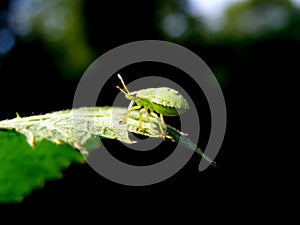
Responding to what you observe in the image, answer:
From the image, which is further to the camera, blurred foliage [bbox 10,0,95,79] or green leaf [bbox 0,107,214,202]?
blurred foliage [bbox 10,0,95,79]

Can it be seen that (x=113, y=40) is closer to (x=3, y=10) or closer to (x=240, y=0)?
(x=3, y=10)

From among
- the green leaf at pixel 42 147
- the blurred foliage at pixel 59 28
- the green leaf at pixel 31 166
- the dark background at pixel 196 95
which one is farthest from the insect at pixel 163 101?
the blurred foliage at pixel 59 28

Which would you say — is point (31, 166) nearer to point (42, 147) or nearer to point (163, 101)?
point (42, 147)

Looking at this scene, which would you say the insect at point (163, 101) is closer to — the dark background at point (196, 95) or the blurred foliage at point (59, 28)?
the dark background at point (196, 95)

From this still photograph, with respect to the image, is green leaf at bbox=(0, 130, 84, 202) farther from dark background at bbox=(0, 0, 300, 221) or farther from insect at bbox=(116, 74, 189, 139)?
dark background at bbox=(0, 0, 300, 221)

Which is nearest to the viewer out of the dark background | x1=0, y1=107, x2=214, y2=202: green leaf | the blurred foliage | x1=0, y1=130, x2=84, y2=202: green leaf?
x1=0, y1=107, x2=214, y2=202: green leaf

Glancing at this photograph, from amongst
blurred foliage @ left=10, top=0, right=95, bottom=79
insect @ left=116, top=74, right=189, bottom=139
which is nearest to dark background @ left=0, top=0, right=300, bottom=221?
blurred foliage @ left=10, top=0, right=95, bottom=79

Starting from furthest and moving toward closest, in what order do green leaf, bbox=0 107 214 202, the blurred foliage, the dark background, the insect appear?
the blurred foliage < the dark background < the insect < green leaf, bbox=0 107 214 202

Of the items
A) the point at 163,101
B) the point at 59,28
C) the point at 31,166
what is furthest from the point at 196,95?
the point at 31,166

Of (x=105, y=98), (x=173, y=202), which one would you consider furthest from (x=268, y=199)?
(x=105, y=98)
